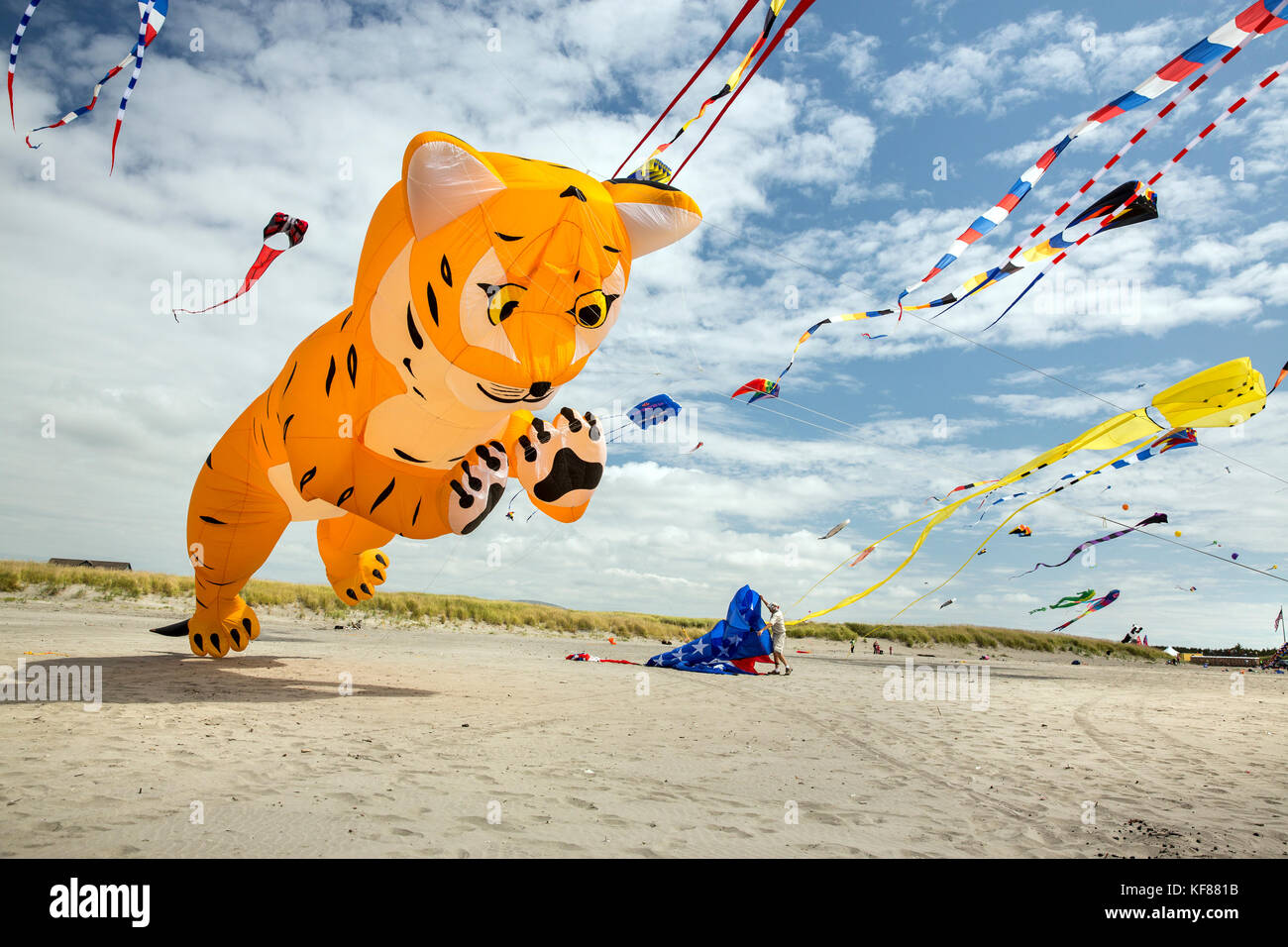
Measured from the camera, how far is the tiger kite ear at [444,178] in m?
4.87

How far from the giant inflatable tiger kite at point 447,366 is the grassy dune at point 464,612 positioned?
9.93m

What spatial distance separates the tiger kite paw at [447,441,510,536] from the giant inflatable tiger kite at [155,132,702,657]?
0.04 ft

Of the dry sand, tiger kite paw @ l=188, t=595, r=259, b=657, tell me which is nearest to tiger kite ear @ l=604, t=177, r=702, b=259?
the dry sand

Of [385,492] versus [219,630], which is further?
[219,630]

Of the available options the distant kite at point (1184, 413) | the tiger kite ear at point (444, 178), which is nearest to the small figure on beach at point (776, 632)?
the distant kite at point (1184, 413)

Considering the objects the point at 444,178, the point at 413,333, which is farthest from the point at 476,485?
the point at 444,178

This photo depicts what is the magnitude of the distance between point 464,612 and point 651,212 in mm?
19248

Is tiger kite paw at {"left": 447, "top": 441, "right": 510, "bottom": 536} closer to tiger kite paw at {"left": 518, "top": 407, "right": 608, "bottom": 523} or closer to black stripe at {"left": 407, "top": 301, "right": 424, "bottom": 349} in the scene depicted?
tiger kite paw at {"left": 518, "top": 407, "right": 608, "bottom": 523}

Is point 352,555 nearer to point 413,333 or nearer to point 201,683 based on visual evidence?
point 201,683

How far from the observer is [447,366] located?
547 centimetres

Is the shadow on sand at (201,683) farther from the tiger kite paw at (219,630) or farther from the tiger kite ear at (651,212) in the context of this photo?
the tiger kite ear at (651,212)

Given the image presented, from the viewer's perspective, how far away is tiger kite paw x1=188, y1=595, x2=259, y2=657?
8.26 m

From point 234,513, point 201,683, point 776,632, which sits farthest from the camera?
point 776,632
